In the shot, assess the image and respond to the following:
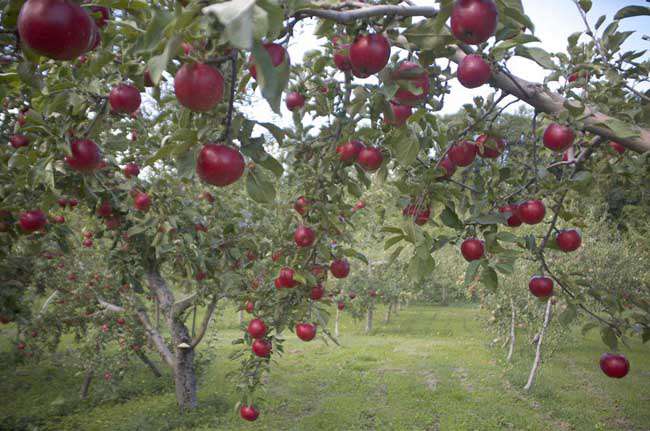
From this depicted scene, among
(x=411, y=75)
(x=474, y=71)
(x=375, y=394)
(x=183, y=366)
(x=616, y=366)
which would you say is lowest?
(x=375, y=394)

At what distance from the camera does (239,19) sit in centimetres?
60

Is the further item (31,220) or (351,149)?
(31,220)

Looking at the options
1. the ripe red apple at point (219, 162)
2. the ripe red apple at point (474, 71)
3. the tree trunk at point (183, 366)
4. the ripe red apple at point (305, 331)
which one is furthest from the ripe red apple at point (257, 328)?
the tree trunk at point (183, 366)

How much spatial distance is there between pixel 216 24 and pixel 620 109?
2.45 meters

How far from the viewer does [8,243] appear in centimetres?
307

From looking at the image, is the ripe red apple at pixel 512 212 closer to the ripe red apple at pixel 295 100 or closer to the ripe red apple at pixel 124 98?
the ripe red apple at pixel 295 100

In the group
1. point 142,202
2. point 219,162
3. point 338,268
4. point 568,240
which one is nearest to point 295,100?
point 338,268

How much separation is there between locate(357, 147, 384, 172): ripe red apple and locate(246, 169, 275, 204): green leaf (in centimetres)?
93

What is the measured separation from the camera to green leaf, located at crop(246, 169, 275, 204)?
47.6 inches

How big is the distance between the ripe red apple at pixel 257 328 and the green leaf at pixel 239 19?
2740 mm

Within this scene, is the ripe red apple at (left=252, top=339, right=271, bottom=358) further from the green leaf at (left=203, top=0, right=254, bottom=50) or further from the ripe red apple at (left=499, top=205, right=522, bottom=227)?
the green leaf at (left=203, top=0, right=254, bottom=50)

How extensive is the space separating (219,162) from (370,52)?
0.55m

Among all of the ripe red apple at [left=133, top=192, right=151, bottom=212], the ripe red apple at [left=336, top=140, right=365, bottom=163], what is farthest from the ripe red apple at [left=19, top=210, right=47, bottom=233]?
the ripe red apple at [left=336, top=140, right=365, bottom=163]

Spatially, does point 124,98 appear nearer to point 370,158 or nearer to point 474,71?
point 370,158
